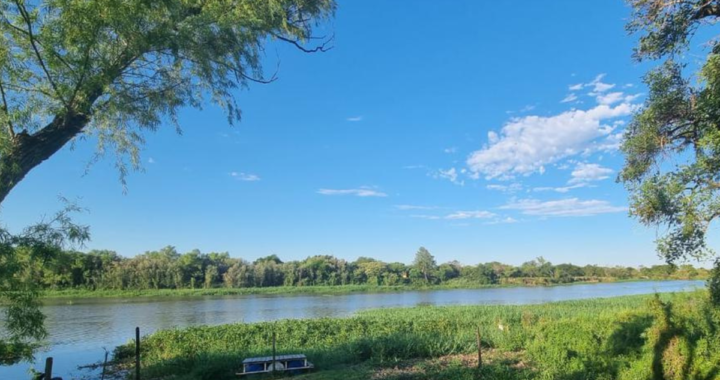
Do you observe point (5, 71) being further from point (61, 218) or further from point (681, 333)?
point (681, 333)

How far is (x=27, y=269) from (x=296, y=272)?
97.6 m

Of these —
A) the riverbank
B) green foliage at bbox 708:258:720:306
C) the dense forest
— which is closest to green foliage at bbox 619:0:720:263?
green foliage at bbox 708:258:720:306

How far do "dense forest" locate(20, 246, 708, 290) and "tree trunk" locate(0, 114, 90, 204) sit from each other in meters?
51.7

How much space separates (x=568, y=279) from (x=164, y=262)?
10328 cm

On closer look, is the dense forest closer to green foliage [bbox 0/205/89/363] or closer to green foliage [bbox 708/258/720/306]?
green foliage [bbox 708/258/720/306]

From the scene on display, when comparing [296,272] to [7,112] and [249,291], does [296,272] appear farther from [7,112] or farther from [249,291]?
[7,112]

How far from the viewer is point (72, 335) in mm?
24938

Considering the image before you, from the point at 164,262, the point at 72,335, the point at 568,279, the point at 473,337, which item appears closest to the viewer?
the point at 473,337

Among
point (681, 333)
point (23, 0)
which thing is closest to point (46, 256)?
point (23, 0)

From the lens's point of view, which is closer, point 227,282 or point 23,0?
point 23,0

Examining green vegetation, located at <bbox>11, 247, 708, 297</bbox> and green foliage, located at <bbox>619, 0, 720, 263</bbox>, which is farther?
green vegetation, located at <bbox>11, 247, 708, 297</bbox>

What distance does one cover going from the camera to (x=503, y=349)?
1421 centimetres

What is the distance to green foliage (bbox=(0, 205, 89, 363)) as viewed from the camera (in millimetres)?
4672

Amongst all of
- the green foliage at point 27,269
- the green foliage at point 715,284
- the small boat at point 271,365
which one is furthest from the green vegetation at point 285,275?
the green foliage at point 715,284
